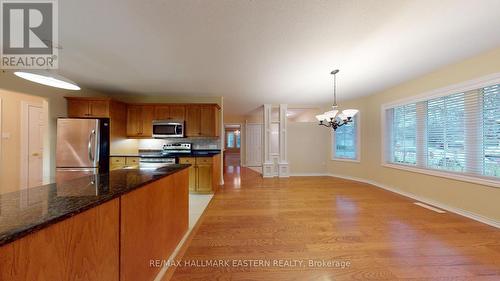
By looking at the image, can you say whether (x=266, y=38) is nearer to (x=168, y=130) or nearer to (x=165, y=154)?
(x=168, y=130)

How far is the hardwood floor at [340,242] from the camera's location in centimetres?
174

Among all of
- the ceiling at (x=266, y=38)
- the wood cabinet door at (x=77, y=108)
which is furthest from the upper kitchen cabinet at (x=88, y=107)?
the ceiling at (x=266, y=38)

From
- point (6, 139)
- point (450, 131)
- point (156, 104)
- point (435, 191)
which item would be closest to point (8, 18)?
point (156, 104)

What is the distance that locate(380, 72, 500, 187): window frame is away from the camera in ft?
8.80

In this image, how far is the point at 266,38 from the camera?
86.6 inches

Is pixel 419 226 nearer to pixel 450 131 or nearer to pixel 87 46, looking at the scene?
pixel 450 131

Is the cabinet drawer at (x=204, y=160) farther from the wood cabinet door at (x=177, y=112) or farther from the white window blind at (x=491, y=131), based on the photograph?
the white window blind at (x=491, y=131)

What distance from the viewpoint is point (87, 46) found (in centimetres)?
237

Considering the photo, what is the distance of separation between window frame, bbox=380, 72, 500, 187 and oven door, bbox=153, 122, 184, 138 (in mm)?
5001

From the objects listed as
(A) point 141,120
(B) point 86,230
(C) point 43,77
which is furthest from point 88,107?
(B) point 86,230

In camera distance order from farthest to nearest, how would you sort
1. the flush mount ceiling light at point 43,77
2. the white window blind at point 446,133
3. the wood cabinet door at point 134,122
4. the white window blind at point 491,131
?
1. the wood cabinet door at point 134,122
2. the white window blind at point 446,133
3. the white window blind at point 491,131
4. the flush mount ceiling light at point 43,77

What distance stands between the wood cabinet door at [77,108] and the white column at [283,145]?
16.6ft

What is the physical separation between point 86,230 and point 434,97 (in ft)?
16.6

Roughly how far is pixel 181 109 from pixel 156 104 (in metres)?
0.60
